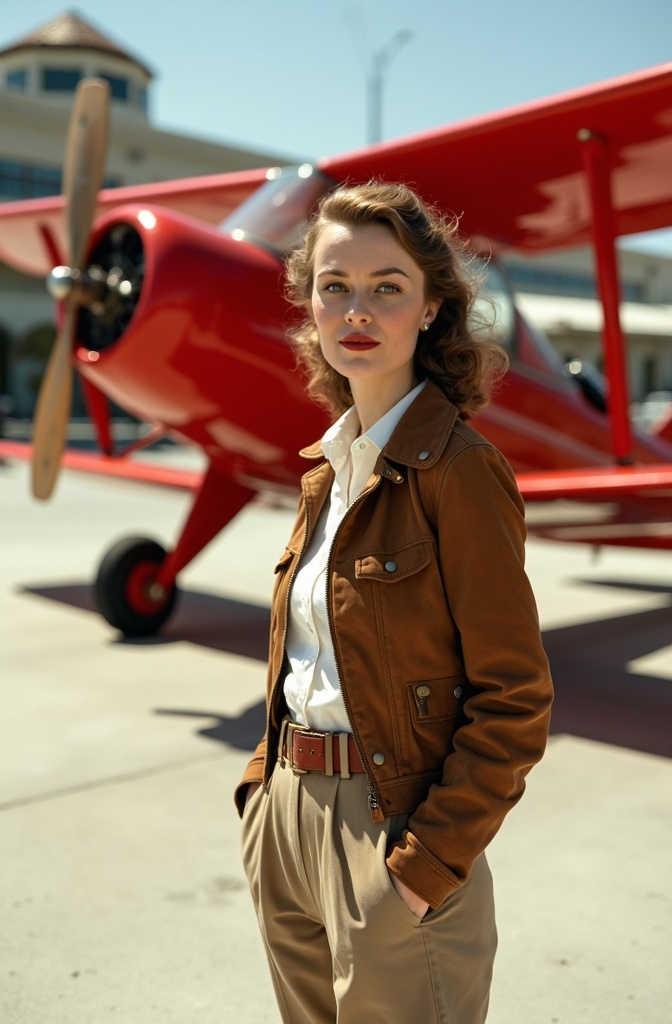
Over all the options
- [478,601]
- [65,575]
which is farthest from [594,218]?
[65,575]

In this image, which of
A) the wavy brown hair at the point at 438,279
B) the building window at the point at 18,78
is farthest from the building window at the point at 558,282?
the wavy brown hair at the point at 438,279

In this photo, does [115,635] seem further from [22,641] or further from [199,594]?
[199,594]

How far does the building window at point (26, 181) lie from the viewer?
1206 inches

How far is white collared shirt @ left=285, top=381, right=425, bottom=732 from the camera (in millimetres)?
1459

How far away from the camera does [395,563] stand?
4.48 feet

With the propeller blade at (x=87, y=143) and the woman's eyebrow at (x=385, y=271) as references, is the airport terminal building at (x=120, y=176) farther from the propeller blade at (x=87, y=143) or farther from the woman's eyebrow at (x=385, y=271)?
the woman's eyebrow at (x=385, y=271)

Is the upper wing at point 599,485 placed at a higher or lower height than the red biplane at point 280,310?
lower

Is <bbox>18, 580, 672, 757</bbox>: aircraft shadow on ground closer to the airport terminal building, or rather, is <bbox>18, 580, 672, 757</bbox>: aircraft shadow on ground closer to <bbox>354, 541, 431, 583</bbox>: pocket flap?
<bbox>354, 541, 431, 583</bbox>: pocket flap

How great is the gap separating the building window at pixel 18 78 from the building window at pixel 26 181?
12.7 m

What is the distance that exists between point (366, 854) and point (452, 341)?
0.73 meters

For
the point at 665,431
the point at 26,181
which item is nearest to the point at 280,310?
the point at 665,431

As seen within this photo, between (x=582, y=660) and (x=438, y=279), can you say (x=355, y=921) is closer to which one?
(x=438, y=279)

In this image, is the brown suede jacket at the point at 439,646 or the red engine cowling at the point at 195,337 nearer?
the brown suede jacket at the point at 439,646

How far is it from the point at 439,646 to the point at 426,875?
0.28m
